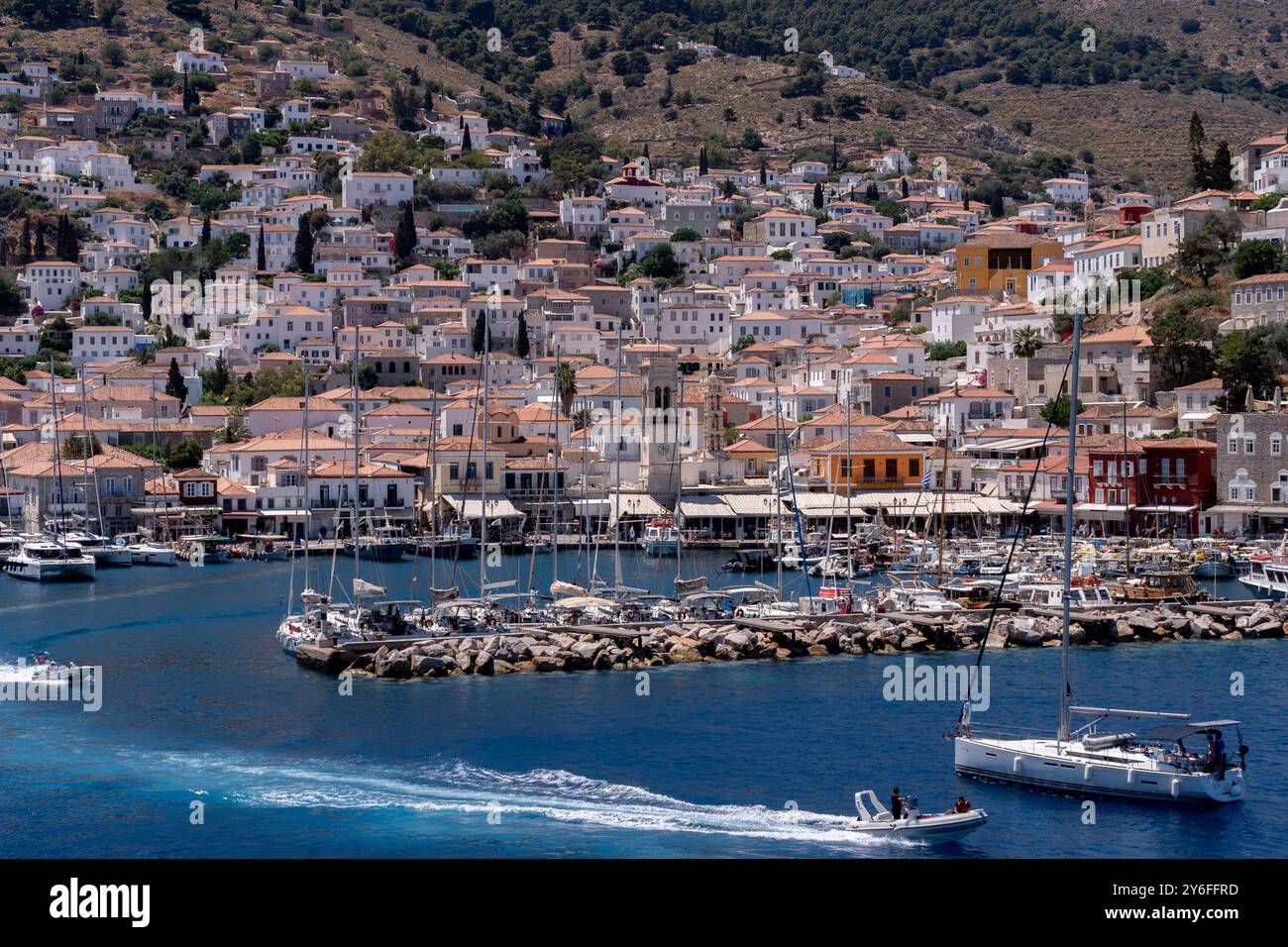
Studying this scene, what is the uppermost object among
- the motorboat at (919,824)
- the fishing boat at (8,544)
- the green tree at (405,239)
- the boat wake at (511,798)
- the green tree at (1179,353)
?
the green tree at (405,239)

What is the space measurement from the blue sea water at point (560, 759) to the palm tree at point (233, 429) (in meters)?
33.1

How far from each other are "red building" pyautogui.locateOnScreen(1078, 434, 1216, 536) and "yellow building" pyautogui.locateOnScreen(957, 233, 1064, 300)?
28617 millimetres

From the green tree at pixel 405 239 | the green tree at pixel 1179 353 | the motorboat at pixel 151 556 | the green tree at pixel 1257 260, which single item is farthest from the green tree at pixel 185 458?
A: the green tree at pixel 1257 260

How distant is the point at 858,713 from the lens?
90.4 feet

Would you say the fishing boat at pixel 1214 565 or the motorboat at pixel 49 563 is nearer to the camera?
the fishing boat at pixel 1214 565

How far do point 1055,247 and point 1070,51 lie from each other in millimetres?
87186

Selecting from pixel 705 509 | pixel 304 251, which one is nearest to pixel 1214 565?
pixel 705 509

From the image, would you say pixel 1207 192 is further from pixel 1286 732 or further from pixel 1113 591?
pixel 1286 732

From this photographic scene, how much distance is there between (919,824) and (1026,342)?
5067 cm

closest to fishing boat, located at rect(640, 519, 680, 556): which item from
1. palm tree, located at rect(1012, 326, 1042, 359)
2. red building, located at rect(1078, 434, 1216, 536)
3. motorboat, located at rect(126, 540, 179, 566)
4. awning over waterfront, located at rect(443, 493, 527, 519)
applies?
awning over waterfront, located at rect(443, 493, 527, 519)

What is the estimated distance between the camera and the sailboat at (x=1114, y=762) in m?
21.8

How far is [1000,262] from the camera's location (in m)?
82.8

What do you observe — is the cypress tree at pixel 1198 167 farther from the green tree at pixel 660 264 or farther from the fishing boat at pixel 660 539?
the fishing boat at pixel 660 539
